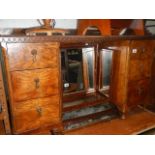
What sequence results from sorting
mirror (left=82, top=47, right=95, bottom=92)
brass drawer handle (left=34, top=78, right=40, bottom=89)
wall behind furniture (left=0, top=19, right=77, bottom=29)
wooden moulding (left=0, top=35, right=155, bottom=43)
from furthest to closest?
1. mirror (left=82, top=47, right=95, bottom=92)
2. wall behind furniture (left=0, top=19, right=77, bottom=29)
3. brass drawer handle (left=34, top=78, right=40, bottom=89)
4. wooden moulding (left=0, top=35, right=155, bottom=43)

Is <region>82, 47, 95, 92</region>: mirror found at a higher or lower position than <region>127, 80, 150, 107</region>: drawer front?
higher

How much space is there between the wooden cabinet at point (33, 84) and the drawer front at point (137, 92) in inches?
26.8

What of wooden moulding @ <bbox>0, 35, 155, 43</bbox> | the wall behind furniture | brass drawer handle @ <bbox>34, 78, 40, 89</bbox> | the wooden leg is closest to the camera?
wooden moulding @ <bbox>0, 35, 155, 43</bbox>

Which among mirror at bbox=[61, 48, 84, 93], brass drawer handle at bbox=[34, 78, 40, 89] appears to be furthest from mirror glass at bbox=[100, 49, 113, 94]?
brass drawer handle at bbox=[34, 78, 40, 89]

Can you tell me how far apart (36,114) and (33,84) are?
23 centimetres

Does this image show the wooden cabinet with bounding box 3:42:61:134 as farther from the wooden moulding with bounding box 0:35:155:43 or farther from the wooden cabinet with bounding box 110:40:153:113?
the wooden cabinet with bounding box 110:40:153:113

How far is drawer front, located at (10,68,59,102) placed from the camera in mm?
1056

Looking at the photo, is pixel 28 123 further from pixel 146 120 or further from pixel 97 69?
pixel 146 120

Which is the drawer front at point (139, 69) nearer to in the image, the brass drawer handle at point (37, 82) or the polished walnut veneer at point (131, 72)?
the polished walnut veneer at point (131, 72)

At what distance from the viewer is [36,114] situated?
1.18 metres

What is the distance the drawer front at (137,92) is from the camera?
1494mm

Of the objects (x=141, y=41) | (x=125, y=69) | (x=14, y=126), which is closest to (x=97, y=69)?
(x=125, y=69)

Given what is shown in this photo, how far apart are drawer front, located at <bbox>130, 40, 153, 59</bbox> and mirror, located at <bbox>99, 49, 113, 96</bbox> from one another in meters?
0.24

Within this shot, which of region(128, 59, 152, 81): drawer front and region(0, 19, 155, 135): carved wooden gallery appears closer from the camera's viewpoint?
region(0, 19, 155, 135): carved wooden gallery
